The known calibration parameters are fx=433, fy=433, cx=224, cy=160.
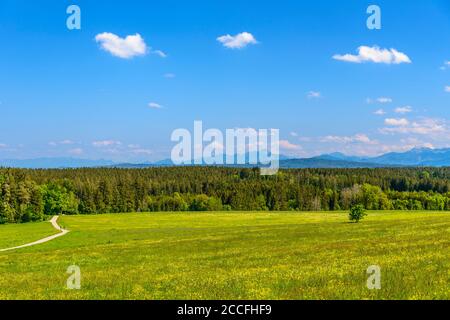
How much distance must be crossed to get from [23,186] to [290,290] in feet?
450

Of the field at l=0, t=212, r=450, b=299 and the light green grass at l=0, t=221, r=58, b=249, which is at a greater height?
the field at l=0, t=212, r=450, b=299

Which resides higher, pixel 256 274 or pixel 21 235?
pixel 256 274

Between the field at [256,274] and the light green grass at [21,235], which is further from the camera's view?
the light green grass at [21,235]

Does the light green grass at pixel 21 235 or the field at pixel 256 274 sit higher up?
the field at pixel 256 274

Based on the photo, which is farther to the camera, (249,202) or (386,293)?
(249,202)

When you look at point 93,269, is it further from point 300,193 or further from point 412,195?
point 412,195

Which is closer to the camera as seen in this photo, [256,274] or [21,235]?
[256,274]

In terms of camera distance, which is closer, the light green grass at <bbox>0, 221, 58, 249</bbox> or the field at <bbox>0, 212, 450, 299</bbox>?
the field at <bbox>0, 212, 450, 299</bbox>

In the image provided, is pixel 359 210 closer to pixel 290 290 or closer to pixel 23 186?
pixel 290 290

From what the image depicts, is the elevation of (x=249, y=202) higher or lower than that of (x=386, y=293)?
lower
